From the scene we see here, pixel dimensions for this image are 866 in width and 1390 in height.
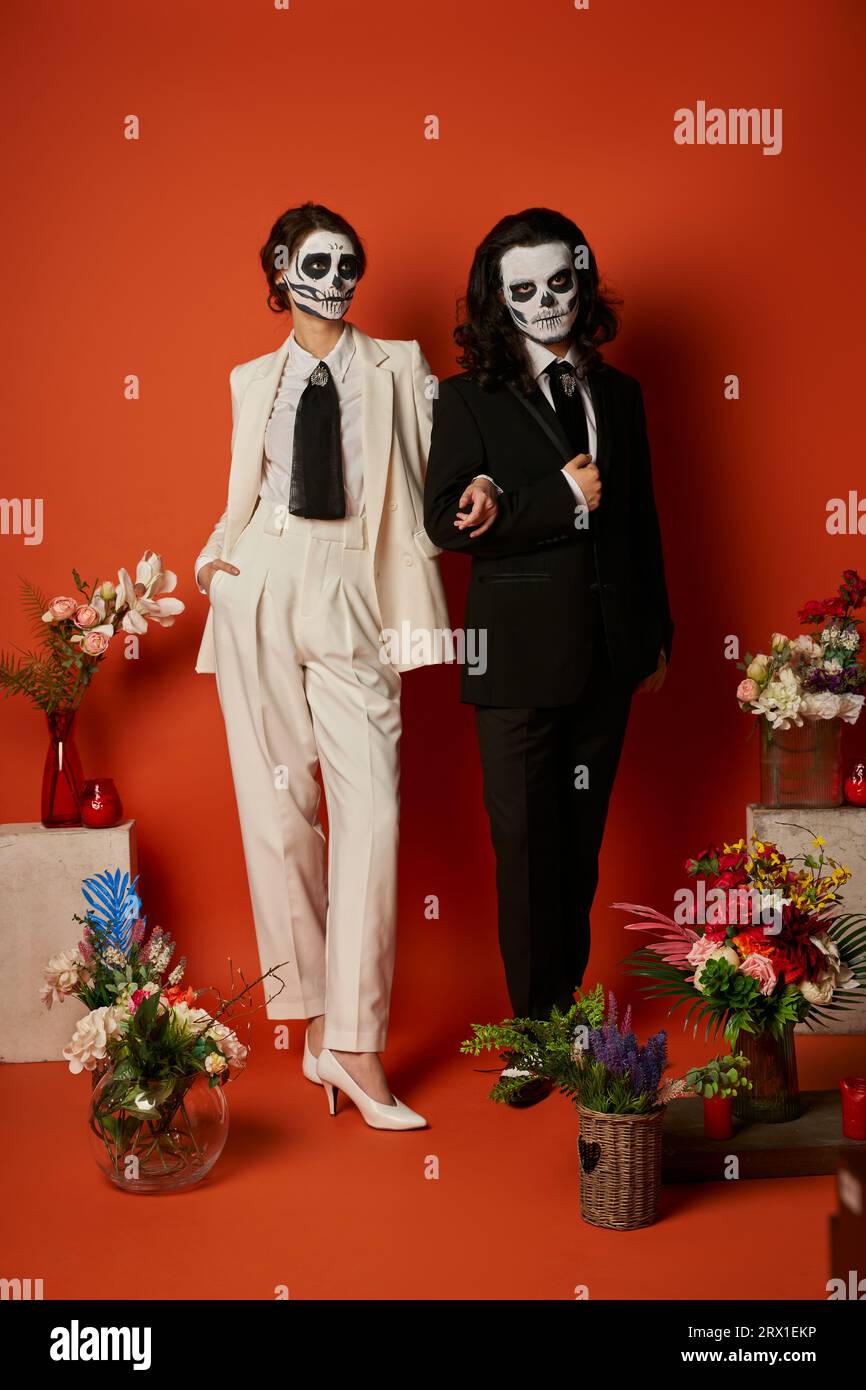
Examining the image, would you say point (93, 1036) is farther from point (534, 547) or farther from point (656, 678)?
point (656, 678)

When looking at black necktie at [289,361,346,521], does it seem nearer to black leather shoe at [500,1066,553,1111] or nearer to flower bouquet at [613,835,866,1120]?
flower bouquet at [613,835,866,1120]

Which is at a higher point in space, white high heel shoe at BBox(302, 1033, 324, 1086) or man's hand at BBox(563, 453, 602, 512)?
man's hand at BBox(563, 453, 602, 512)

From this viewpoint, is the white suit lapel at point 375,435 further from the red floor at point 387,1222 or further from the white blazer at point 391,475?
the red floor at point 387,1222

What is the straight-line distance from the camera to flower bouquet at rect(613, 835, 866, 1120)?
290cm

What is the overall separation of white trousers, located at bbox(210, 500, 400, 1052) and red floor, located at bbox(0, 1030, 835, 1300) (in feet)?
0.96

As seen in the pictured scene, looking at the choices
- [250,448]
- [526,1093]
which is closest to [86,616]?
[250,448]

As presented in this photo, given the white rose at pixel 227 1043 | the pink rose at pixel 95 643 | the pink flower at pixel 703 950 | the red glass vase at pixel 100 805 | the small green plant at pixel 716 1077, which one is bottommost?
the small green plant at pixel 716 1077

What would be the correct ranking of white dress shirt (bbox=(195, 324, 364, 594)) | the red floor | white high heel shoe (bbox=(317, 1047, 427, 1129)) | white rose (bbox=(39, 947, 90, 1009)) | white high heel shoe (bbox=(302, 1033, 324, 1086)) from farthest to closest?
white high heel shoe (bbox=(302, 1033, 324, 1086))
white dress shirt (bbox=(195, 324, 364, 594))
white high heel shoe (bbox=(317, 1047, 427, 1129))
white rose (bbox=(39, 947, 90, 1009))
the red floor

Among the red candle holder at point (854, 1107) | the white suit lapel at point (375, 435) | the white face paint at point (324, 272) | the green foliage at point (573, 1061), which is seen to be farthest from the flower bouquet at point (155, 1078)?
the white face paint at point (324, 272)

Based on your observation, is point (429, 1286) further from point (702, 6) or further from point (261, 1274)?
point (702, 6)

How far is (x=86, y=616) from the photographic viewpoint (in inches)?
146

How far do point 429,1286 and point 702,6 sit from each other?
3168 mm

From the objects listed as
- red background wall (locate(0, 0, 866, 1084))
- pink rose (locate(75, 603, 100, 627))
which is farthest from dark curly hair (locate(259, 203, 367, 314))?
pink rose (locate(75, 603, 100, 627))

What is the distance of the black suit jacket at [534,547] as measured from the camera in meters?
3.33
